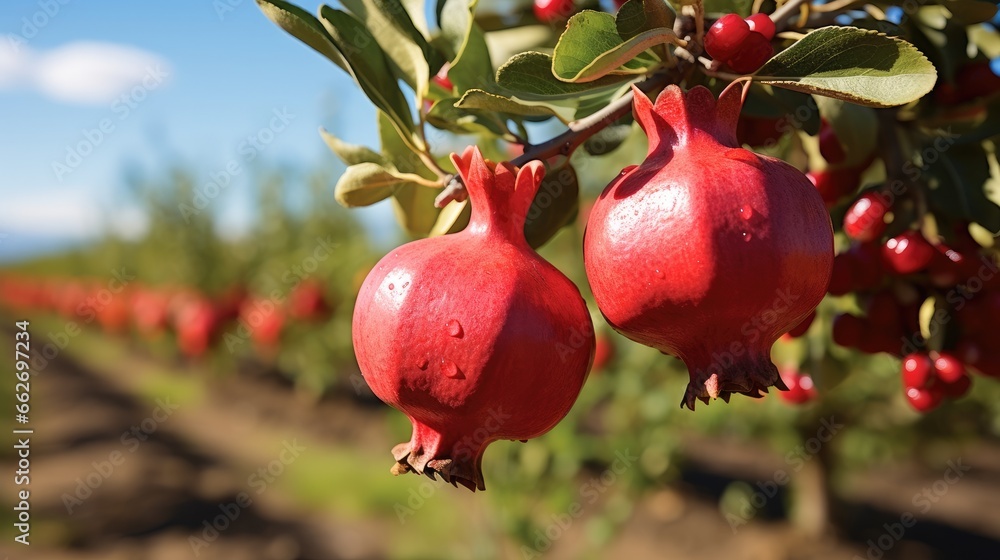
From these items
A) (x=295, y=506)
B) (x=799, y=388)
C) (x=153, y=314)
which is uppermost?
(x=799, y=388)

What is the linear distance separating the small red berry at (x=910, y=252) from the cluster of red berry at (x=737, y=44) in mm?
247

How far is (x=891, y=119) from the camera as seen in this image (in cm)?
69

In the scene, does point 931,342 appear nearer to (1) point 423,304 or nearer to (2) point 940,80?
(2) point 940,80

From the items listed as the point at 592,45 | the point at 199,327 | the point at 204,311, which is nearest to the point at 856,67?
the point at 592,45

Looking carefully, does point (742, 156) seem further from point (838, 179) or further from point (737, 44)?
point (838, 179)

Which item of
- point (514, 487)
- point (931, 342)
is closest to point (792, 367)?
point (931, 342)

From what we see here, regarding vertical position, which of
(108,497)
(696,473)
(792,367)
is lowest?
(696,473)

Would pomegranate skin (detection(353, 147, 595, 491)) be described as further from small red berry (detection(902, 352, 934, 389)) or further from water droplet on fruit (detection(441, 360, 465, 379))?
small red berry (detection(902, 352, 934, 389))

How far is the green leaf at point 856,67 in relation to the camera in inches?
17.1

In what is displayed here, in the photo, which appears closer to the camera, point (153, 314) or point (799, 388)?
point (799, 388)

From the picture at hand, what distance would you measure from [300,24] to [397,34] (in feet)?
0.35

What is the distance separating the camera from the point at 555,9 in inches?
29.2

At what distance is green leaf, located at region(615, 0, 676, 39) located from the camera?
0.48 metres

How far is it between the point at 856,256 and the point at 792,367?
475 mm
